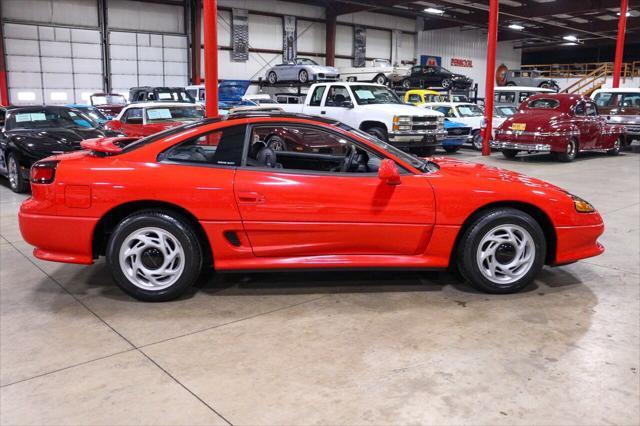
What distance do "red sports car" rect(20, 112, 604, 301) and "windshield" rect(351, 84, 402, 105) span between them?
365 inches

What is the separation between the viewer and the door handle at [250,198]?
4059 millimetres

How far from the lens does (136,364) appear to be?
3.24 metres

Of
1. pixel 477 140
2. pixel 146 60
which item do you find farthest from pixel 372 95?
pixel 146 60

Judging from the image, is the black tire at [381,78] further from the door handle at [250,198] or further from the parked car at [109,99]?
the door handle at [250,198]

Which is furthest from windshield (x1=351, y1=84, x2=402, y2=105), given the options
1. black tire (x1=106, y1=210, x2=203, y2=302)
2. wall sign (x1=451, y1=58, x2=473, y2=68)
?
wall sign (x1=451, y1=58, x2=473, y2=68)

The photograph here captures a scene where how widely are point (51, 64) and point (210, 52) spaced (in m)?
17.1

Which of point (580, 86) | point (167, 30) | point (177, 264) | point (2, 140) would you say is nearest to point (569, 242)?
point (177, 264)

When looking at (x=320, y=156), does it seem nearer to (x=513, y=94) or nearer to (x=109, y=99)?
(x=513, y=94)

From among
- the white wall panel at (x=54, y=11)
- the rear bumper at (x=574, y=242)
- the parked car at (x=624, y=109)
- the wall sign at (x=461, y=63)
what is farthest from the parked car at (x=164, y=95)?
the wall sign at (x=461, y=63)

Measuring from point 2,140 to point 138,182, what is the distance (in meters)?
6.31

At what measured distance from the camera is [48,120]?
9352mm

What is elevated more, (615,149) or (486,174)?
(486,174)

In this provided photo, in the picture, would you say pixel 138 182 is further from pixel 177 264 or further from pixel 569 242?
pixel 569 242

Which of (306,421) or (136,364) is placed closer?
(306,421)
